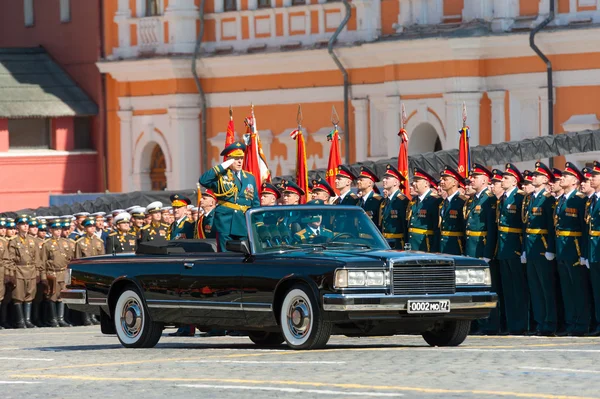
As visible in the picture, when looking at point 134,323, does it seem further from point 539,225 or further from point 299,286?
point 539,225

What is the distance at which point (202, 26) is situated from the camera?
45.2 meters

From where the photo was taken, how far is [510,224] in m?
21.0

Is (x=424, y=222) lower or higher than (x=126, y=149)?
lower

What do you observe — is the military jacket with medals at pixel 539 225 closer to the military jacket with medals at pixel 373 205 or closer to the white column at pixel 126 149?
the military jacket with medals at pixel 373 205

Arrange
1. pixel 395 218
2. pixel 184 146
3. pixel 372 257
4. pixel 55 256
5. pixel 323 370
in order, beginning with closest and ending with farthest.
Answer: pixel 323 370, pixel 372 257, pixel 395 218, pixel 55 256, pixel 184 146

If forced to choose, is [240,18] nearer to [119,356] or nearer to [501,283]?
[501,283]

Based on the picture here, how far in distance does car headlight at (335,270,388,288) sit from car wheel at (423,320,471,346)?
38.3 inches

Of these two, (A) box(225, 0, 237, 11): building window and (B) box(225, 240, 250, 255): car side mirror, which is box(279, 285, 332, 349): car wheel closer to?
(B) box(225, 240, 250, 255): car side mirror

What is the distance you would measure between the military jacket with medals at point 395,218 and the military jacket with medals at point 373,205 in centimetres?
14

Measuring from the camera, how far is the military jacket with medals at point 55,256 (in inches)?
1159

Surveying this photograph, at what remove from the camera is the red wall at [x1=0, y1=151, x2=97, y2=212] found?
1914 inches

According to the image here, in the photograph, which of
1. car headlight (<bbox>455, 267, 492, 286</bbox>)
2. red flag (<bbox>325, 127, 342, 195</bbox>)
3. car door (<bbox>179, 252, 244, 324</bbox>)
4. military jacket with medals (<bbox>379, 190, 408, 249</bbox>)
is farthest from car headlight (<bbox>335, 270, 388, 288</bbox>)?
red flag (<bbox>325, 127, 342, 195</bbox>)

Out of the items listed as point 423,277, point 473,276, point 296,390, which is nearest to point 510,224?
point 473,276

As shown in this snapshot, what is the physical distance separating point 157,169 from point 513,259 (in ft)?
87.5
